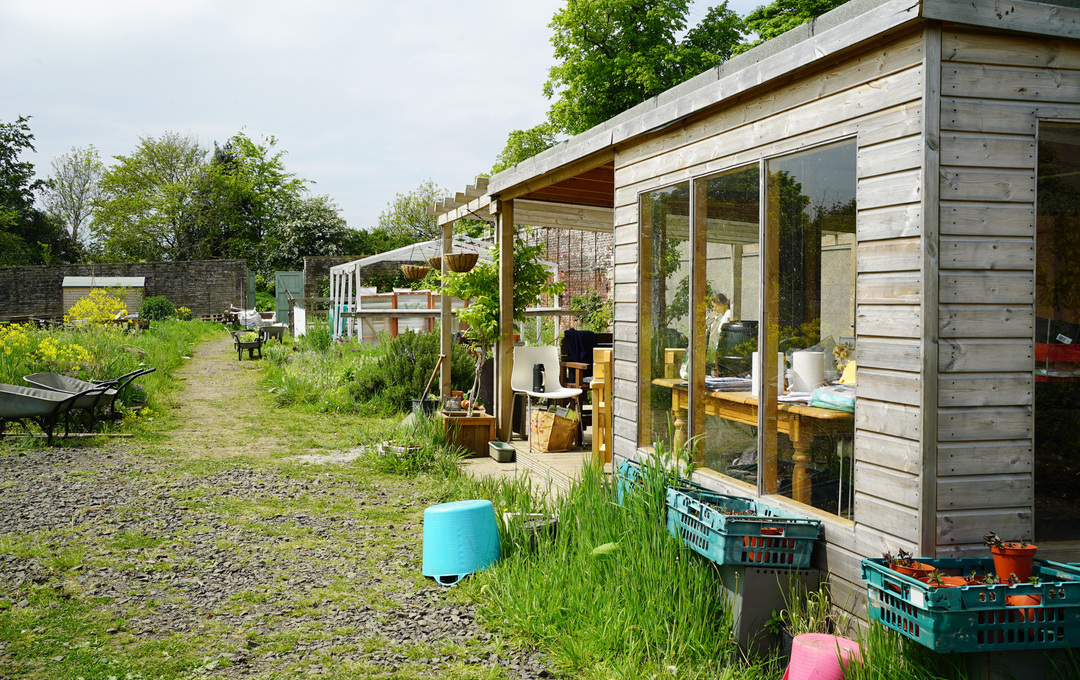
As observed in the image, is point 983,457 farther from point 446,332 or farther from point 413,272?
point 413,272

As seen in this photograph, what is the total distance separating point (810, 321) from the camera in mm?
3391

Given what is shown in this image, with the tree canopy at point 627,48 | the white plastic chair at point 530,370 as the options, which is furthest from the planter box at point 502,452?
the tree canopy at point 627,48

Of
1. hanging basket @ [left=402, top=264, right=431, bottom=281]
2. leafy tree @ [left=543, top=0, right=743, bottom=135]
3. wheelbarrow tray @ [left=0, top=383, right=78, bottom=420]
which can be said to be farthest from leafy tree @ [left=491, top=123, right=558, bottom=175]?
wheelbarrow tray @ [left=0, top=383, right=78, bottom=420]

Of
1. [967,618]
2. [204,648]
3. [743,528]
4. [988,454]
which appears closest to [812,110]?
[988,454]

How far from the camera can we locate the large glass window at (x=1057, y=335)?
2865 millimetres

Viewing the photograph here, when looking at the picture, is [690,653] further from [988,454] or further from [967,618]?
[988,454]

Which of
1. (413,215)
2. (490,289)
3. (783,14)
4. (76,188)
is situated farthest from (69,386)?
(76,188)

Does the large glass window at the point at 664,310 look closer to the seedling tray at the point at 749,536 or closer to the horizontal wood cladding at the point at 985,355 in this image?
the seedling tray at the point at 749,536

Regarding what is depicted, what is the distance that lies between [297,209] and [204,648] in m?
36.4

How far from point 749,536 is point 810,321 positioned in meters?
0.99

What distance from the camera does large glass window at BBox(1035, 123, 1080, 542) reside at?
9.40 feet

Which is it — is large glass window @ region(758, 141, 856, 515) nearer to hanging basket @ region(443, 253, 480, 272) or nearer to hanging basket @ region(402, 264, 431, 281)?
hanging basket @ region(443, 253, 480, 272)

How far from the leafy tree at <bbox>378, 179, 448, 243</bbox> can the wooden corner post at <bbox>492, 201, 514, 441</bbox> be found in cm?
3111

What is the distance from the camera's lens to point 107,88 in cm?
4716
